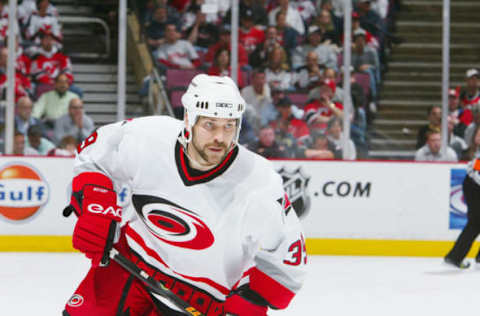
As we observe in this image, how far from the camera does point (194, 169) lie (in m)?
2.09

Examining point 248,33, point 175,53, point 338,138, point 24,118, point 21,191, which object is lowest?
point 21,191

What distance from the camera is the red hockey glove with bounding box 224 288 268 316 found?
1968 mm

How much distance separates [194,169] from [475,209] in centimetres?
416

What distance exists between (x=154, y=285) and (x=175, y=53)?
4887mm

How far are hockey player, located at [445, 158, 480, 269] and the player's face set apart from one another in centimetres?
408

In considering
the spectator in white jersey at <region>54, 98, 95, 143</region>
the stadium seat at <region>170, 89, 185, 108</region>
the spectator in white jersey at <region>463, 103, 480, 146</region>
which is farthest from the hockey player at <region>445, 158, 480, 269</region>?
the spectator in white jersey at <region>54, 98, 95, 143</region>

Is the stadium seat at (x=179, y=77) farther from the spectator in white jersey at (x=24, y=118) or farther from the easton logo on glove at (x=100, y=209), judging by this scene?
the easton logo on glove at (x=100, y=209)

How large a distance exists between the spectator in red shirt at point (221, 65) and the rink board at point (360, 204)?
2.77 ft

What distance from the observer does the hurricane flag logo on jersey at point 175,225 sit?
2.09m

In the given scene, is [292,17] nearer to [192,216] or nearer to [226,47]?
[226,47]

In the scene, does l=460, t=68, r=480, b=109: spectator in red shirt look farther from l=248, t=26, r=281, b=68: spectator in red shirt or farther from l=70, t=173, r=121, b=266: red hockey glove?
l=70, t=173, r=121, b=266: red hockey glove

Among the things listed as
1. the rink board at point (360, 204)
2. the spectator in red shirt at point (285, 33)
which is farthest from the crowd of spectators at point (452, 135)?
the spectator in red shirt at point (285, 33)

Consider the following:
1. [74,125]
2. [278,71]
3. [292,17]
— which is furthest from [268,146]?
[74,125]

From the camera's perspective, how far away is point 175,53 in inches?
Answer: 271
